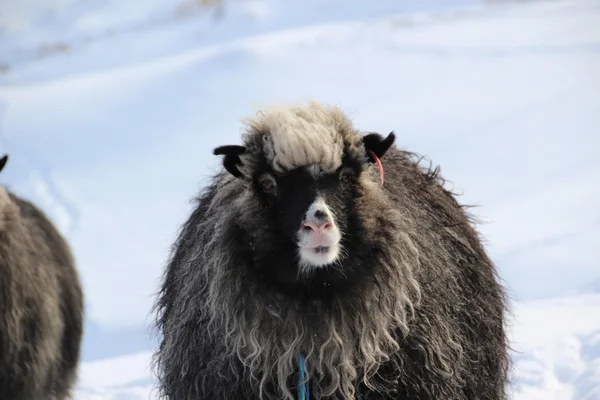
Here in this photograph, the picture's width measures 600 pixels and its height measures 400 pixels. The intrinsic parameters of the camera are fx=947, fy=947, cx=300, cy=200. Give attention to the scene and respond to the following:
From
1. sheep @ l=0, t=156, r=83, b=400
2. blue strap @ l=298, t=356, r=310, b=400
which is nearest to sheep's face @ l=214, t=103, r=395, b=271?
blue strap @ l=298, t=356, r=310, b=400

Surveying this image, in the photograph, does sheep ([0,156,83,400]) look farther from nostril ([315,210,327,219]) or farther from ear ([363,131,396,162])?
nostril ([315,210,327,219])

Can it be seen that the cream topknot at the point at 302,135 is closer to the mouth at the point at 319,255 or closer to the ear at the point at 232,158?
the ear at the point at 232,158

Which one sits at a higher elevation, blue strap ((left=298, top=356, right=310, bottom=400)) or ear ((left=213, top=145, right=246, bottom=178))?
ear ((left=213, top=145, right=246, bottom=178))

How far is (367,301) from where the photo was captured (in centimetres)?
423

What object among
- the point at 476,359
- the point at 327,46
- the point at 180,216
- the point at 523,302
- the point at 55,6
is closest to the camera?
the point at 476,359

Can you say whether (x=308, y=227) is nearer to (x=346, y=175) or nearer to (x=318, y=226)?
(x=318, y=226)

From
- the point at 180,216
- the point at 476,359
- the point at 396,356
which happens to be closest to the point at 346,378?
the point at 396,356

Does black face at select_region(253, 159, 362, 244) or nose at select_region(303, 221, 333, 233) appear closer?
nose at select_region(303, 221, 333, 233)

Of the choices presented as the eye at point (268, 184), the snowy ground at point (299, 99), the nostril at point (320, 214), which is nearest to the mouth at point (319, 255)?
the nostril at point (320, 214)

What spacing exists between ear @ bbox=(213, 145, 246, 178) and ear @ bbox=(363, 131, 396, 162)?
570mm

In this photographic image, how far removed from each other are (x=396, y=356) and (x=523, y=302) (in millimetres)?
4505

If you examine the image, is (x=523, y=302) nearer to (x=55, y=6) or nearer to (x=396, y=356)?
(x=396, y=356)

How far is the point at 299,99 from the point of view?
12.3m

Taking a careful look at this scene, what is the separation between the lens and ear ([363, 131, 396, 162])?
14.3ft
